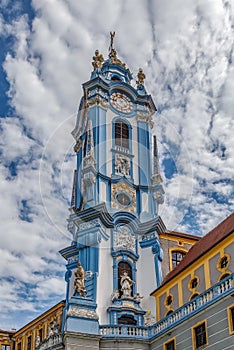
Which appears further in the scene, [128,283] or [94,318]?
[128,283]

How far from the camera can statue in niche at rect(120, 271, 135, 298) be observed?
39438 mm

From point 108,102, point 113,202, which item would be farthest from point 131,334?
point 108,102

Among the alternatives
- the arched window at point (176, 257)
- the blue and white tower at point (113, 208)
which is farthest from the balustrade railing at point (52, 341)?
the arched window at point (176, 257)

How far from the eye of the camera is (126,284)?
39688 millimetres

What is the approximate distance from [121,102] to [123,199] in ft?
36.3

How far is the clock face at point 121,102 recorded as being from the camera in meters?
50.0

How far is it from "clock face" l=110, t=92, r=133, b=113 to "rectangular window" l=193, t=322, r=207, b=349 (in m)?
26.3

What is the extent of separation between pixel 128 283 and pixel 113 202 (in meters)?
7.33

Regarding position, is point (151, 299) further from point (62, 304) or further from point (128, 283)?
point (62, 304)

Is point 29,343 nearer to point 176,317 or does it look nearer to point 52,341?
point 52,341

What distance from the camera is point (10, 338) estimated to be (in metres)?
53.4

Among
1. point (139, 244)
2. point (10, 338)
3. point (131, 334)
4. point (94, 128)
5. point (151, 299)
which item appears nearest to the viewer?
point (131, 334)

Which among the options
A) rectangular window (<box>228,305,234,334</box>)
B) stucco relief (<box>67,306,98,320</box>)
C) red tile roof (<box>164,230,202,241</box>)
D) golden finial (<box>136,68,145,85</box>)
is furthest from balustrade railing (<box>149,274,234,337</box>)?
golden finial (<box>136,68,145,85</box>)

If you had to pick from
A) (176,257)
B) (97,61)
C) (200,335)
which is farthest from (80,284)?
(97,61)
